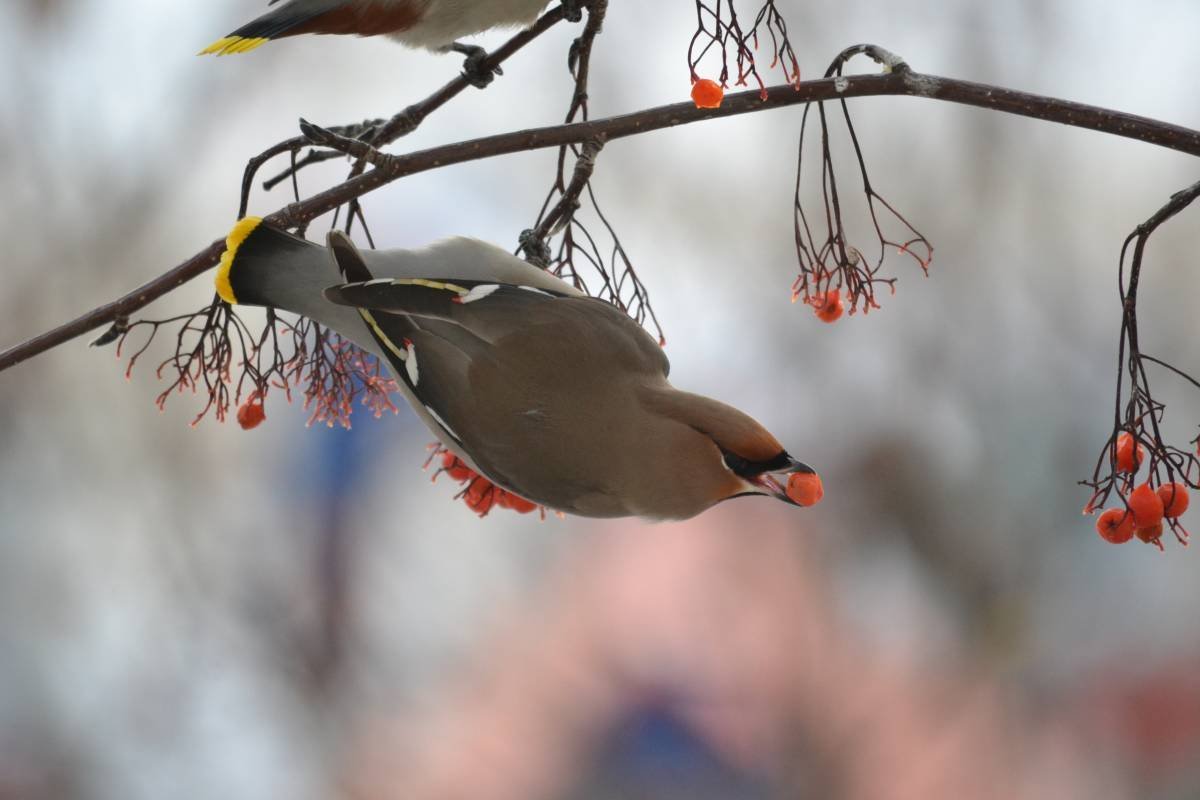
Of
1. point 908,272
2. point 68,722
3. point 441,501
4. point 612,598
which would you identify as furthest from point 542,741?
point 908,272

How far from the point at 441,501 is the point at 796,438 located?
3.43ft

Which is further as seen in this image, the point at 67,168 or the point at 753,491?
the point at 67,168

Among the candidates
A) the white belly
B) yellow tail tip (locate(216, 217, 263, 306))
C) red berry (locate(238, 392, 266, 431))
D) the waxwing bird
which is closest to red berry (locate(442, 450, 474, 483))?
the waxwing bird

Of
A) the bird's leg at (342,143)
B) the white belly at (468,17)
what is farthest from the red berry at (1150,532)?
the white belly at (468,17)

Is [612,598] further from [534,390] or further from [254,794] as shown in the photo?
[534,390]

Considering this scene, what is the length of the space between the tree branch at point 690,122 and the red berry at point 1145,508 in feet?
1.23

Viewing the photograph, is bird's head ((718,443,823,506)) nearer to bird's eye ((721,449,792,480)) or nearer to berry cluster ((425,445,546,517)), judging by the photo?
bird's eye ((721,449,792,480))

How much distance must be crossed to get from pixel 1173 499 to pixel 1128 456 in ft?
0.24

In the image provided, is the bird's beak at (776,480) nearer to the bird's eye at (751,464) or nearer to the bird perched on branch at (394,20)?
the bird's eye at (751,464)

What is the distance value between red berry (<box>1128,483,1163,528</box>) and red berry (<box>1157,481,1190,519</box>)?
0.02 m

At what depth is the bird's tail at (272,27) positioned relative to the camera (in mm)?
1562

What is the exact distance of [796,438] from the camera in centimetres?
349

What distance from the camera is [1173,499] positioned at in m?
1.35

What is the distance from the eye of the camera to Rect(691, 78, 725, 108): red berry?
1238 mm
